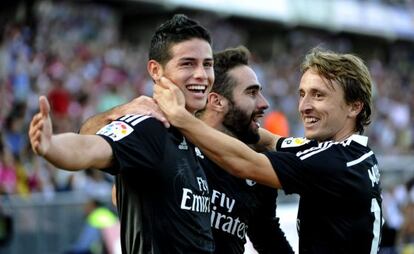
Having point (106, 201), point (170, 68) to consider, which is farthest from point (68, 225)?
point (170, 68)

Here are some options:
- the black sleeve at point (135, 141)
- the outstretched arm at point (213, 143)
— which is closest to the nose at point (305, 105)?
the outstretched arm at point (213, 143)

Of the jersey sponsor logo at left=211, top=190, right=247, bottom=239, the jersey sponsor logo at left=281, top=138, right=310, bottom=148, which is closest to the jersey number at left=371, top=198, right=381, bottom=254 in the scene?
the jersey sponsor logo at left=281, top=138, right=310, bottom=148

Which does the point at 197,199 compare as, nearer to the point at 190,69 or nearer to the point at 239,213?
the point at 190,69

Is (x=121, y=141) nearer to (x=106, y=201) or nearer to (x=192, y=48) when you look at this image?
(x=192, y=48)

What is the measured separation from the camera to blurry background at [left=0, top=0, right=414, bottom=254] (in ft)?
32.6

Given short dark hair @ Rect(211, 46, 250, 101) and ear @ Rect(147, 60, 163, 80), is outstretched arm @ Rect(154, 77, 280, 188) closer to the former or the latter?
ear @ Rect(147, 60, 163, 80)

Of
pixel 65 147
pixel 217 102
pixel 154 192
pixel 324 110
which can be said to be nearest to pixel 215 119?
pixel 217 102

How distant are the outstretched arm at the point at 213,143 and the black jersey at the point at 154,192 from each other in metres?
0.13

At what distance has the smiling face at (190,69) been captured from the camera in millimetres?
4270

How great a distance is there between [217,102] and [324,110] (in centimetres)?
103

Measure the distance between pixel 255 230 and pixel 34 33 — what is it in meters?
11.1

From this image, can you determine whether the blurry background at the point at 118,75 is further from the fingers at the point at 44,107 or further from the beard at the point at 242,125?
the fingers at the point at 44,107

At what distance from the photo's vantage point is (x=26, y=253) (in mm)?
9516

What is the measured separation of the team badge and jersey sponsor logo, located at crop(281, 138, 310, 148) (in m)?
1.25
